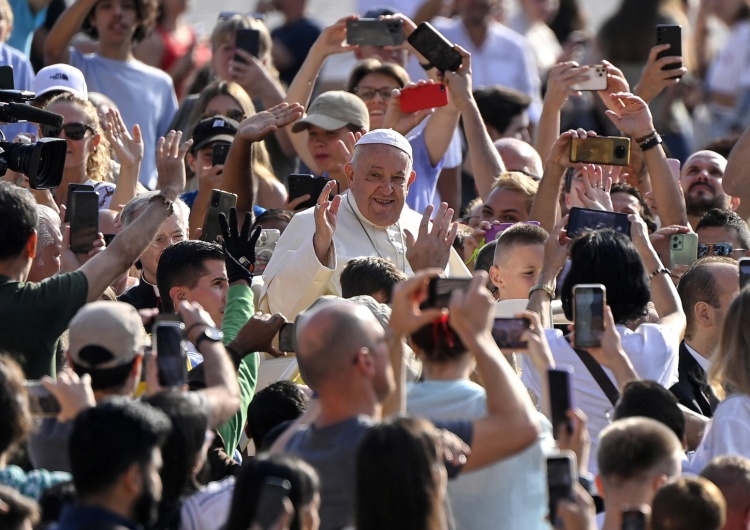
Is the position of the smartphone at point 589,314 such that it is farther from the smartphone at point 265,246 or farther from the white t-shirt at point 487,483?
the smartphone at point 265,246

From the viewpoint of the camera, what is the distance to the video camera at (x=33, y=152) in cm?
602

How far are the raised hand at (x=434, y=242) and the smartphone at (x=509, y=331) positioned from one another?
1.83m

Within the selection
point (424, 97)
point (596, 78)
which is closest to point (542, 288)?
point (596, 78)

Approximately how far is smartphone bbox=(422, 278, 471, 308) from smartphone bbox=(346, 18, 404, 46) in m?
4.65

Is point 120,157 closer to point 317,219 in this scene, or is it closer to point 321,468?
point 317,219

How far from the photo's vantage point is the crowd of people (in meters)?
4.12

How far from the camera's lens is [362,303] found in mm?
5340

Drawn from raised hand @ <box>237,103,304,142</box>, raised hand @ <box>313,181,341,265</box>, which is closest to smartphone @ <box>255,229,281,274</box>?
raised hand @ <box>237,103,304,142</box>

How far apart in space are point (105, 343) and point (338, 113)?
400 cm

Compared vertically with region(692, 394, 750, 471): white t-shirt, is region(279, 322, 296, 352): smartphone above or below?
above

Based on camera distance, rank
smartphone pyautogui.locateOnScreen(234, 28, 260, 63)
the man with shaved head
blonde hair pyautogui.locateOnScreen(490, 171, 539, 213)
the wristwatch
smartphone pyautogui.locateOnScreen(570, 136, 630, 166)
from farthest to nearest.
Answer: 1. smartphone pyautogui.locateOnScreen(234, 28, 260, 63)
2. blonde hair pyautogui.locateOnScreen(490, 171, 539, 213)
3. smartphone pyautogui.locateOnScreen(570, 136, 630, 166)
4. the wristwatch
5. the man with shaved head

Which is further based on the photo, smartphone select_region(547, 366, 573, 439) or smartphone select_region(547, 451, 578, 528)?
smartphone select_region(547, 366, 573, 439)

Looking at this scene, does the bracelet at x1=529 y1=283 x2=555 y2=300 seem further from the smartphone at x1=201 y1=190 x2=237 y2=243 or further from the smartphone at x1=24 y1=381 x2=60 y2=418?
the smartphone at x1=24 y1=381 x2=60 y2=418

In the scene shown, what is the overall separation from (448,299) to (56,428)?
1.23 m
